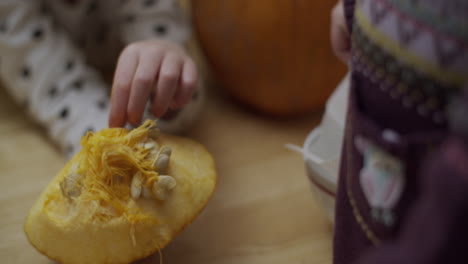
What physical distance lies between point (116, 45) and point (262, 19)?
0.31 metres

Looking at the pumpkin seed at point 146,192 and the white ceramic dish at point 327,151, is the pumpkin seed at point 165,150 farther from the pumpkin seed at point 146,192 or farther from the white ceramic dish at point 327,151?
the white ceramic dish at point 327,151

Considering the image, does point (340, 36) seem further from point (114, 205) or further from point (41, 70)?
point (41, 70)

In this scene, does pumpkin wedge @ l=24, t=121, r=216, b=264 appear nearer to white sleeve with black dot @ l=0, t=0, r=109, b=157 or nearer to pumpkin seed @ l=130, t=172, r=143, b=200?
pumpkin seed @ l=130, t=172, r=143, b=200

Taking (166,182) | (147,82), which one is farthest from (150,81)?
(166,182)

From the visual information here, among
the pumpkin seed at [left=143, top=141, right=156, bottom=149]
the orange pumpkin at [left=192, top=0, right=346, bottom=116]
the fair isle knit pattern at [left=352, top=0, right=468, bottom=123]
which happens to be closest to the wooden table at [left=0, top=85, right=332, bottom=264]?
the orange pumpkin at [left=192, top=0, right=346, bottom=116]

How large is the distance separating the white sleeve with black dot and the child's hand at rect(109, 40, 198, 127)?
0.58ft

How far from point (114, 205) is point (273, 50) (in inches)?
14.7

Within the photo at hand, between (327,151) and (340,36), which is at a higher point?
(340,36)

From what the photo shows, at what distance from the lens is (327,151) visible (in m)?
0.61

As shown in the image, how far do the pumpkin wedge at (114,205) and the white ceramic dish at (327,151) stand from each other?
14cm

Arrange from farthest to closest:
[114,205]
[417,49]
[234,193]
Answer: [234,193]
[114,205]
[417,49]

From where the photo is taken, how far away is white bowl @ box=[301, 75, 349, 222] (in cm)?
58

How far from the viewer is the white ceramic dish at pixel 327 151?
1.91 feet

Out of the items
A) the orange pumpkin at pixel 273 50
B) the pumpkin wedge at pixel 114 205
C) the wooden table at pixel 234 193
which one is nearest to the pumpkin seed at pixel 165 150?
the pumpkin wedge at pixel 114 205
